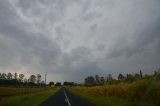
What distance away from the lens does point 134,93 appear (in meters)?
19.7

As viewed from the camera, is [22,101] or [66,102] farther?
[22,101]

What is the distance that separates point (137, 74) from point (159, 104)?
101ft

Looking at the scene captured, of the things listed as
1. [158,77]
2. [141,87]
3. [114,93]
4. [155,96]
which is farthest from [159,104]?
[114,93]

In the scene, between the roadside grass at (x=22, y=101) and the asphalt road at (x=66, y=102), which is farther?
the roadside grass at (x=22, y=101)

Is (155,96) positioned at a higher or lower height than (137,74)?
lower

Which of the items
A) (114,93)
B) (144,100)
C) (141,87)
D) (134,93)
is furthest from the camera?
(114,93)

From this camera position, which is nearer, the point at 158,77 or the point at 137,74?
the point at 158,77

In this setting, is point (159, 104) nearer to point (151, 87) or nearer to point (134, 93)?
point (151, 87)

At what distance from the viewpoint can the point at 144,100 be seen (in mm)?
2988

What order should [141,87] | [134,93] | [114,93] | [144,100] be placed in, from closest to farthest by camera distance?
[144,100], [141,87], [134,93], [114,93]

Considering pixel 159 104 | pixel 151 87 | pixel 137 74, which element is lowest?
pixel 159 104

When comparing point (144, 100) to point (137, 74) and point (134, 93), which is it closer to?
point (134, 93)

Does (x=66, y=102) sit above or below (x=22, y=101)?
below

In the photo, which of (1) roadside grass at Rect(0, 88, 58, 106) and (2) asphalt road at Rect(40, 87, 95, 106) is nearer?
(2) asphalt road at Rect(40, 87, 95, 106)
